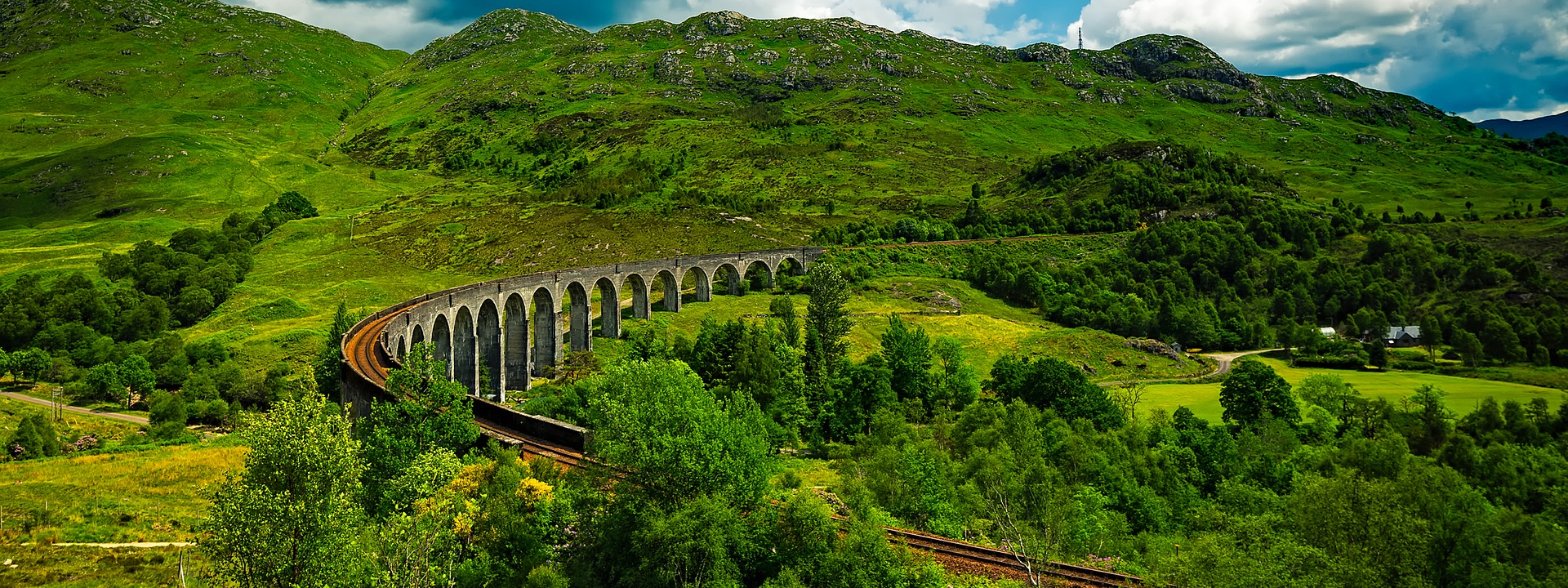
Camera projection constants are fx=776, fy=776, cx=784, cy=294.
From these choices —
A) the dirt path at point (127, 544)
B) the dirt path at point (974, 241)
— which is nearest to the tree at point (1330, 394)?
the dirt path at point (974, 241)

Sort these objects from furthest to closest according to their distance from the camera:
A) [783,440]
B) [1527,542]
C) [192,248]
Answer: [192,248] → [783,440] → [1527,542]

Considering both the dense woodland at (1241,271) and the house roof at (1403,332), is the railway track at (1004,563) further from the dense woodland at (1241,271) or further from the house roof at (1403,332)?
the house roof at (1403,332)

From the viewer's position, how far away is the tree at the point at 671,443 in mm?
25469

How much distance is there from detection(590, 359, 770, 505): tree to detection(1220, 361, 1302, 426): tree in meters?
48.4

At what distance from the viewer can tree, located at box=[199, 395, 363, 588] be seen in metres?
19.4

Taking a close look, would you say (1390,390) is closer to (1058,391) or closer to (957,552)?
(1058,391)

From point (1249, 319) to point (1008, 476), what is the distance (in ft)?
314

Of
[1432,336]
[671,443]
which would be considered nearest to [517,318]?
[671,443]

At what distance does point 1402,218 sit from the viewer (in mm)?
154875

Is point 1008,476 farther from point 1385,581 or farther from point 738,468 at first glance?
point 738,468

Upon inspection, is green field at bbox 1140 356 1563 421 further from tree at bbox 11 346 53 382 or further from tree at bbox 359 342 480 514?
tree at bbox 11 346 53 382

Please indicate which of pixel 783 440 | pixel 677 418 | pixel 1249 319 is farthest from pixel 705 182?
pixel 677 418

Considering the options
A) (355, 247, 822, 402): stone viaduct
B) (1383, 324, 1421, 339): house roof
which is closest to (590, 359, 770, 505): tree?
(355, 247, 822, 402): stone viaduct

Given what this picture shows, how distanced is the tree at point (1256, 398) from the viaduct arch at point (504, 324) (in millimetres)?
56739
